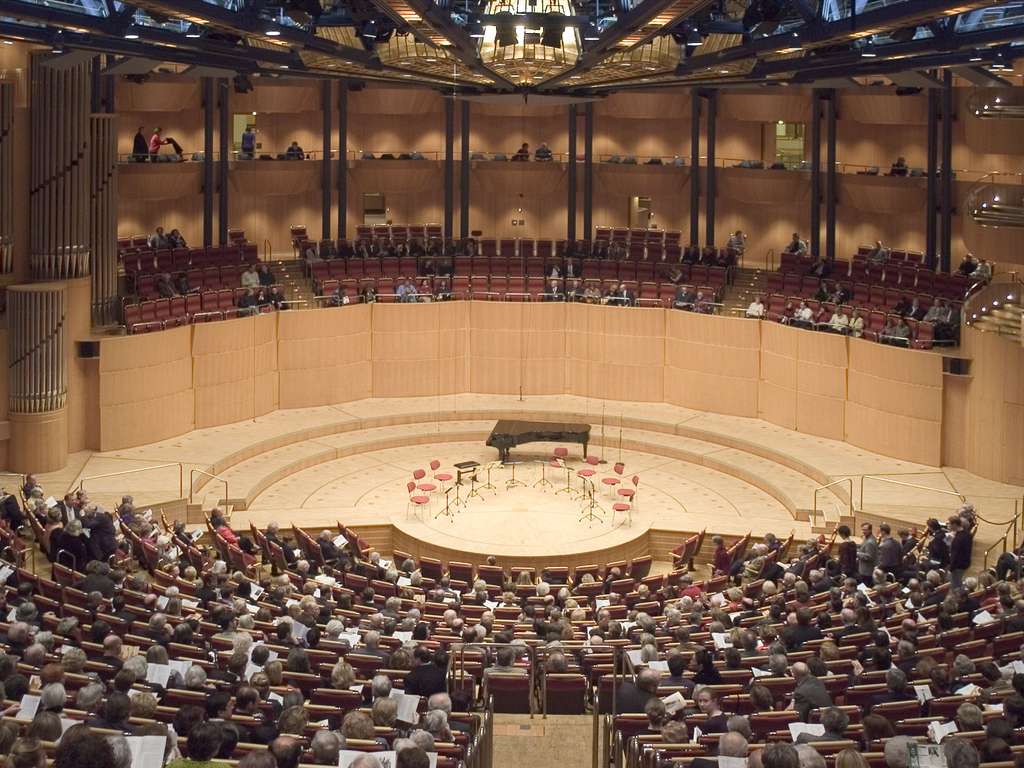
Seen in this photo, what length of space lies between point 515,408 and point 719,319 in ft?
13.4

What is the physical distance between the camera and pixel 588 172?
31938 mm

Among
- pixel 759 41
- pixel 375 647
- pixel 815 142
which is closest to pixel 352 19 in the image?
pixel 759 41

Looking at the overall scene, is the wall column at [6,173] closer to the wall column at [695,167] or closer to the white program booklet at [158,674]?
the white program booklet at [158,674]

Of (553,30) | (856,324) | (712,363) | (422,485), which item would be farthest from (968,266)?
(553,30)

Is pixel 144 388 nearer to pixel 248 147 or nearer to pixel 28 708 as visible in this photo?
pixel 248 147

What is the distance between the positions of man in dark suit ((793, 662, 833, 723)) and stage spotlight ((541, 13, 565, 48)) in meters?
7.93

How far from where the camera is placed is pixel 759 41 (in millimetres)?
16969

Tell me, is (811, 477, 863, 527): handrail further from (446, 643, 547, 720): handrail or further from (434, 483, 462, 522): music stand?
(446, 643, 547, 720): handrail

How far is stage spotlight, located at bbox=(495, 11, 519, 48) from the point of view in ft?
53.4

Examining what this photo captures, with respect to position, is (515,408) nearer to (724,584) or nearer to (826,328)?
(826,328)

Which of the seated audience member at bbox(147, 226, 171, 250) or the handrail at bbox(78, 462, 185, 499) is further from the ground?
the seated audience member at bbox(147, 226, 171, 250)

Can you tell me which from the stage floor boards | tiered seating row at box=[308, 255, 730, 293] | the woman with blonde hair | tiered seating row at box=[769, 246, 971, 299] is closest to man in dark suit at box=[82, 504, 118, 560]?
the stage floor boards

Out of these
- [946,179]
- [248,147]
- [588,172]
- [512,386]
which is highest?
[248,147]

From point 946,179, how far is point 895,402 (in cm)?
517
